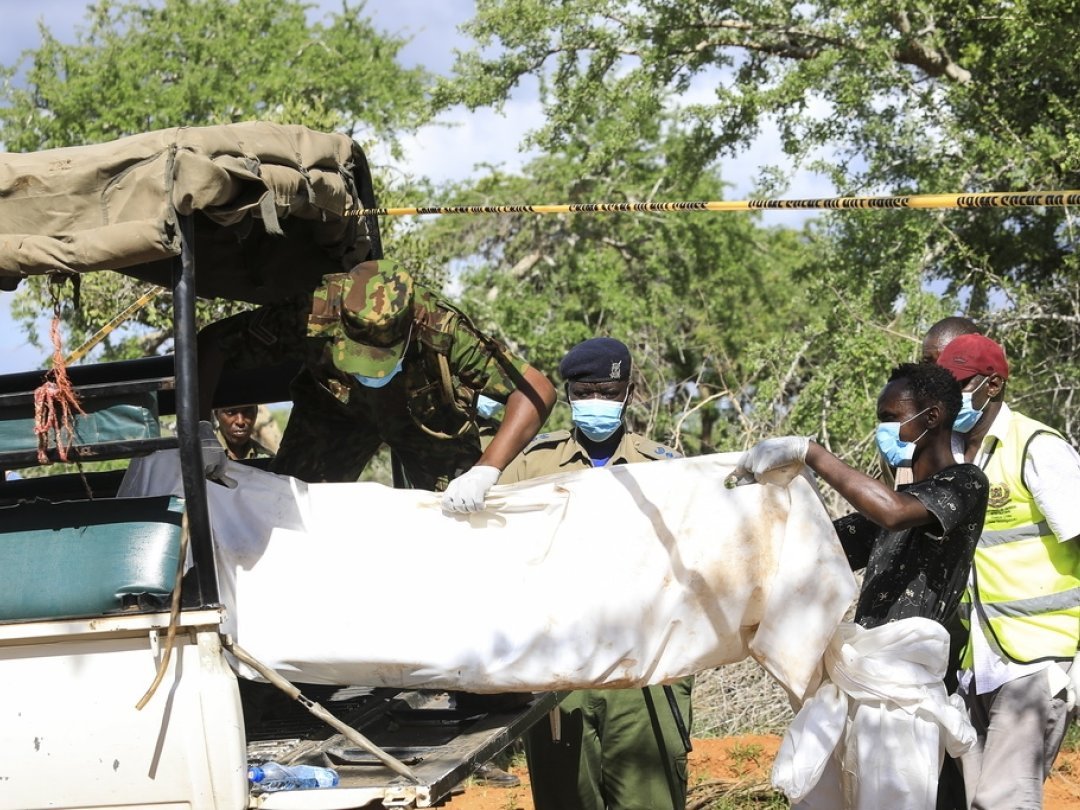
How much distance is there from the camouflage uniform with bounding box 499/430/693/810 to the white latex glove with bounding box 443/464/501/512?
1.09 meters

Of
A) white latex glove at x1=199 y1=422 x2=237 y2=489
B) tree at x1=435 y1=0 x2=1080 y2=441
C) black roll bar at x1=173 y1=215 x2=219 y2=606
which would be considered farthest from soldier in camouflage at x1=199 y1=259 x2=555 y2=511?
tree at x1=435 y1=0 x2=1080 y2=441

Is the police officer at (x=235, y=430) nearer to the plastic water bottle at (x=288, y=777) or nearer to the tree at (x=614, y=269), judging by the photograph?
the plastic water bottle at (x=288, y=777)

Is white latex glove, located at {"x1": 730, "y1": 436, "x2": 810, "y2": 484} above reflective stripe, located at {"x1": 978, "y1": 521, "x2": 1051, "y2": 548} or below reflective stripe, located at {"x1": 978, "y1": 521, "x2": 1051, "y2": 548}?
above

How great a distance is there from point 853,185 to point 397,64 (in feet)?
28.9

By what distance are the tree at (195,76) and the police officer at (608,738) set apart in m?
10.2

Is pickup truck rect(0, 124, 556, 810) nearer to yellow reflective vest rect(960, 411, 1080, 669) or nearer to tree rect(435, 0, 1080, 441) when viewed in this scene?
yellow reflective vest rect(960, 411, 1080, 669)

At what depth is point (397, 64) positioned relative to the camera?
56.6 ft

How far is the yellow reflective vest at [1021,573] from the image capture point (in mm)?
4047

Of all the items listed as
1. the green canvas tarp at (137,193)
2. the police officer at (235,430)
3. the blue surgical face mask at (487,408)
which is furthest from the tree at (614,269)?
the green canvas tarp at (137,193)

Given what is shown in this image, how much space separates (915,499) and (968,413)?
923 mm

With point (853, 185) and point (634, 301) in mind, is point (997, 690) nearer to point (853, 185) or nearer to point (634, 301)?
point (853, 185)

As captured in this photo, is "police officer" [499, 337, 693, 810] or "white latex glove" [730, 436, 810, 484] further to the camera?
"police officer" [499, 337, 693, 810]

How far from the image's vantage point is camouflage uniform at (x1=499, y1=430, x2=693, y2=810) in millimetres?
4652

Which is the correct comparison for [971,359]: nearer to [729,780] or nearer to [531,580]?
[531,580]
